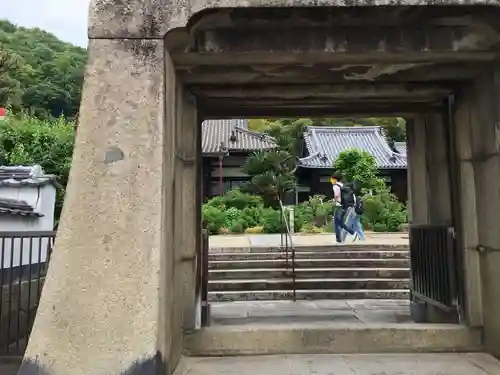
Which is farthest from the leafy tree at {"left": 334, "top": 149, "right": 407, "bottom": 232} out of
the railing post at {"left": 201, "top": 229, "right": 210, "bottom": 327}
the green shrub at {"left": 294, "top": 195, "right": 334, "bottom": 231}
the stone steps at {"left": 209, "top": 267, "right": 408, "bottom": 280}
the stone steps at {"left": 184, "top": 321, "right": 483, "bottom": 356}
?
the stone steps at {"left": 184, "top": 321, "right": 483, "bottom": 356}

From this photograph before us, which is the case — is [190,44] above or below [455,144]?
above

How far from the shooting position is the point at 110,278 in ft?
9.45

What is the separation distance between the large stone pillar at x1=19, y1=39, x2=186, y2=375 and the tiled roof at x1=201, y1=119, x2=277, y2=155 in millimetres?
→ 24590

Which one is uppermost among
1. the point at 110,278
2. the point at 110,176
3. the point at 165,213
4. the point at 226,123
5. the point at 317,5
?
the point at 226,123

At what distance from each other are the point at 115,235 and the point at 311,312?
3.57m

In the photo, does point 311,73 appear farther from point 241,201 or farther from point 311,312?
point 241,201

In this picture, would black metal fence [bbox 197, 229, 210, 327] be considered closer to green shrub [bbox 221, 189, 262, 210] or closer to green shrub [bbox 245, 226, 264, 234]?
green shrub [bbox 245, 226, 264, 234]

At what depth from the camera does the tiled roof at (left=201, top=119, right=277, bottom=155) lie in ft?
94.5

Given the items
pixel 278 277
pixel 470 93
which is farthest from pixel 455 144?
pixel 278 277

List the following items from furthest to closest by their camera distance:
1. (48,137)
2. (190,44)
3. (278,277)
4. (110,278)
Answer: (48,137) → (278,277) → (190,44) → (110,278)

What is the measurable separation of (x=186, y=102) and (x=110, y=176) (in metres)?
1.62

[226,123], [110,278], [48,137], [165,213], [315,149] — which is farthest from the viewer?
[226,123]

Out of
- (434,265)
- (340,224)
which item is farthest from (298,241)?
(434,265)

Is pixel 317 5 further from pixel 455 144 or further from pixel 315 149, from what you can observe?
pixel 315 149
